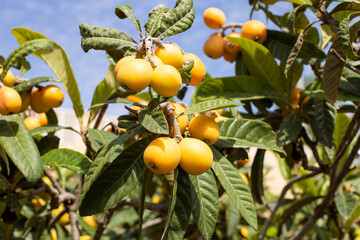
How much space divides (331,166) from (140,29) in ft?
3.94

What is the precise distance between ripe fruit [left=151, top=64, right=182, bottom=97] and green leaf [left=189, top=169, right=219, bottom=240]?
303 millimetres

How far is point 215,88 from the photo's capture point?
1699 millimetres

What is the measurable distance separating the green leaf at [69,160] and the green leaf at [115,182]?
0.25m

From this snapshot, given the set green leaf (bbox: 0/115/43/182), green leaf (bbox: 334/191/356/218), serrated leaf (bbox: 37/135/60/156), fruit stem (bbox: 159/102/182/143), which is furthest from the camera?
green leaf (bbox: 334/191/356/218)

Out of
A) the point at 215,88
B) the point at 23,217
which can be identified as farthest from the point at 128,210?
the point at 215,88

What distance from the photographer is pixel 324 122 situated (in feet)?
5.31

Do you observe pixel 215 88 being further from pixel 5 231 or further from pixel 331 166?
pixel 5 231

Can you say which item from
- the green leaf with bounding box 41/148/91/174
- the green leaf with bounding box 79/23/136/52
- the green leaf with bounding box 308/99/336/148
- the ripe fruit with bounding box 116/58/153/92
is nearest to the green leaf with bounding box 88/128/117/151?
the green leaf with bounding box 41/148/91/174

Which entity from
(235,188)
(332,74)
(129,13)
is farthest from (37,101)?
(332,74)

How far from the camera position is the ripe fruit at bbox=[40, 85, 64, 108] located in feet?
4.68

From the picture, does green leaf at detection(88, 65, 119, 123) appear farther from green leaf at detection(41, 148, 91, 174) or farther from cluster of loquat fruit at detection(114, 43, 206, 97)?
cluster of loquat fruit at detection(114, 43, 206, 97)

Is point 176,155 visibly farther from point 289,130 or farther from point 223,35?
point 223,35

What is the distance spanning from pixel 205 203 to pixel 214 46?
0.95 metres

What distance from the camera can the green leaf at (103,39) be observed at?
958 millimetres
